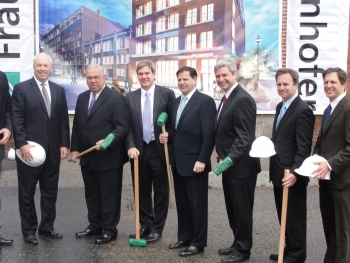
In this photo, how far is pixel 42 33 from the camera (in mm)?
9438

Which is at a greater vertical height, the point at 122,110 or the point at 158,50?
the point at 158,50

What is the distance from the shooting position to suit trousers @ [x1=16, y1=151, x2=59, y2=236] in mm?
5145

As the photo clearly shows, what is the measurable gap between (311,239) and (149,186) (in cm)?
204

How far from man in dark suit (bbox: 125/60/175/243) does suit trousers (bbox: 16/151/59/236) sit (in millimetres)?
1034

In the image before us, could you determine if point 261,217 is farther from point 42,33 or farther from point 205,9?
point 42,33

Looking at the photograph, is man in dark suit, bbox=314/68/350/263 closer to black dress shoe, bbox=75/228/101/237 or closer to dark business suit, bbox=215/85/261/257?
dark business suit, bbox=215/85/261/257

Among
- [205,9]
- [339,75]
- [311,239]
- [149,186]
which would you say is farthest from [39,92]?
[205,9]

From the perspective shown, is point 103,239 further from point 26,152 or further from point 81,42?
point 81,42

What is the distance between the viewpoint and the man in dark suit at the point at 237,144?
4.43 metres

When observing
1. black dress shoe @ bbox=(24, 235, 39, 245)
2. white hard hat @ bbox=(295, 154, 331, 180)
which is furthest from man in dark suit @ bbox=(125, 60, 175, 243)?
white hard hat @ bbox=(295, 154, 331, 180)

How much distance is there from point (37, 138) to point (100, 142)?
75 cm

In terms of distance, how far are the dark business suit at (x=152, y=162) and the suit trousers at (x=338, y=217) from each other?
1857 mm

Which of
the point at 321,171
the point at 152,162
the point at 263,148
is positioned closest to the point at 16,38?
the point at 152,162

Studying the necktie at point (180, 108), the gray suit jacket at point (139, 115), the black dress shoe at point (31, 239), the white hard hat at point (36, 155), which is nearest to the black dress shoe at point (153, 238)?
the gray suit jacket at point (139, 115)
